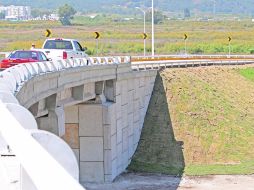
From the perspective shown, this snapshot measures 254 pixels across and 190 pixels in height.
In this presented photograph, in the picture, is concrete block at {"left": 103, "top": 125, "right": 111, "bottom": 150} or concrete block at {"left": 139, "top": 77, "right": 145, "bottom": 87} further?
concrete block at {"left": 139, "top": 77, "right": 145, "bottom": 87}

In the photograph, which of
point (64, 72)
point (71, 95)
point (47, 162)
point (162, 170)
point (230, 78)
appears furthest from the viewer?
point (230, 78)

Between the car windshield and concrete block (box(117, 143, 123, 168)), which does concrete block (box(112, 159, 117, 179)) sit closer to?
concrete block (box(117, 143, 123, 168))

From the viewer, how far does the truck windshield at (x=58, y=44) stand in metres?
39.9

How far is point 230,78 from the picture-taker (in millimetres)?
64312

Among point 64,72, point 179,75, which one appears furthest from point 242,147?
point 64,72

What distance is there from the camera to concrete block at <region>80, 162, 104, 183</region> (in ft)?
122

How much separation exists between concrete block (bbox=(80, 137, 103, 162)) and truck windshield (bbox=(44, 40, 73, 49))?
5.09 metres

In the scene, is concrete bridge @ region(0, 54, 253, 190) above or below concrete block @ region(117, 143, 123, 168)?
above

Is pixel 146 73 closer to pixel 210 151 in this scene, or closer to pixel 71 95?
pixel 210 151

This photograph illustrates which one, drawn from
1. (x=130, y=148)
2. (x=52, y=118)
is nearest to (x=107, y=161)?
(x=130, y=148)

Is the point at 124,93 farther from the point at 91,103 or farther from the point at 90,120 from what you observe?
the point at 90,120

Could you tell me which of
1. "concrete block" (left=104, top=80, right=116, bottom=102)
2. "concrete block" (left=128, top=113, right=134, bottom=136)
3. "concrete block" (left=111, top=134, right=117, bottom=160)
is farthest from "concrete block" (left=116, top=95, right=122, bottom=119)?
"concrete block" (left=128, top=113, right=134, bottom=136)

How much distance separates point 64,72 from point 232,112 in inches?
1050

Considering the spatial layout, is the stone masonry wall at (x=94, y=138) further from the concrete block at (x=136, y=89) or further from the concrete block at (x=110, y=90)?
the concrete block at (x=136, y=89)
